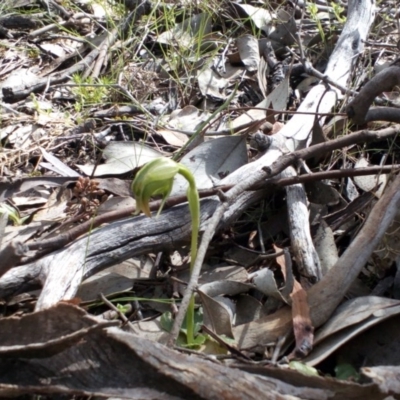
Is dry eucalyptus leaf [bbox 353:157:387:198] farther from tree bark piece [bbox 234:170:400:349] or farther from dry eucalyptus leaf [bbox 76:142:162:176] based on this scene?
dry eucalyptus leaf [bbox 76:142:162:176]

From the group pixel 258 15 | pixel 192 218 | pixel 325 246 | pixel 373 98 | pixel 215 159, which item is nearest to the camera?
pixel 192 218

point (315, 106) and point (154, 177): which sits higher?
point (154, 177)

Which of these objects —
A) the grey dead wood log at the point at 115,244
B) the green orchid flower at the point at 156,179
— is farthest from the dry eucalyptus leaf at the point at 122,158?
the green orchid flower at the point at 156,179

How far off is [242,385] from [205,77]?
187 centimetres

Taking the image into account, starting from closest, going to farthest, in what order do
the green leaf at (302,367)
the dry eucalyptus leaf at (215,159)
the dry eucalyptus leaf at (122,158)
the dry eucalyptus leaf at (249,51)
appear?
the green leaf at (302,367) < the dry eucalyptus leaf at (215,159) < the dry eucalyptus leaf at (122,158) < the dry eucalyptus leaf at (249,51)

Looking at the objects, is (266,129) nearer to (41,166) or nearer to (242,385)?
(41,166)

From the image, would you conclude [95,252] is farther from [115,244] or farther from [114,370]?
[114,370]

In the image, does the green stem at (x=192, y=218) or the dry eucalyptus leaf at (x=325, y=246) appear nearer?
the green stem at (x=192, y=218)

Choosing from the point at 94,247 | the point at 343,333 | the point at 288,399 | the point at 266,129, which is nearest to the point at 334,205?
the point at 266,129

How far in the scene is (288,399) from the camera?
54.6 inches

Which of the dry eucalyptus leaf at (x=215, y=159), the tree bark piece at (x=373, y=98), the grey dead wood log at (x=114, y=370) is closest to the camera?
the grey dead wood log at (x=114, y=370)

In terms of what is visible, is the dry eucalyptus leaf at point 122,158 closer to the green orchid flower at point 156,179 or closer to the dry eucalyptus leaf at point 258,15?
the green orchid flower at point 156,179

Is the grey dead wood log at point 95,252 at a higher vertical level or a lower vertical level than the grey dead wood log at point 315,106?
lower

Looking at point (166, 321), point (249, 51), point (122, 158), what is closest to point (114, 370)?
point (166, 321)
